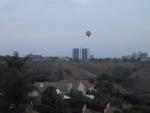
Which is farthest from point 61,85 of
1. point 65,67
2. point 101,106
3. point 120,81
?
point 65,67

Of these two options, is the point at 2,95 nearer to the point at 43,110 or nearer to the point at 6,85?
the point at 6,85

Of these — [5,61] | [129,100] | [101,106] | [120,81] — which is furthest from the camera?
[120,81]

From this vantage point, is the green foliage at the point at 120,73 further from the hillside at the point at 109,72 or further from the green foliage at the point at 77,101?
the green foliage at the point at 77,101

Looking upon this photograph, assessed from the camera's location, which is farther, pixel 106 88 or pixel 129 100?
pixel 129 100

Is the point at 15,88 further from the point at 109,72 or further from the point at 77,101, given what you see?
the point at 109,72

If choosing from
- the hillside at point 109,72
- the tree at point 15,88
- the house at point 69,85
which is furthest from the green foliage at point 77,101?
the hillside at point 109,72

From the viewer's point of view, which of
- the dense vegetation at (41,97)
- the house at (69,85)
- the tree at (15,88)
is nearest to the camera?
the tree at (15,88)

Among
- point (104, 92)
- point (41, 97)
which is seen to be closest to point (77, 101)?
point (41, 97)

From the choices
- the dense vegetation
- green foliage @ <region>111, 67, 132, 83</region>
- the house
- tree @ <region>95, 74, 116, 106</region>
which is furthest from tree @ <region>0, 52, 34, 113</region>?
Result: green foliage @ <region>111, 67, 132, 83</region>
